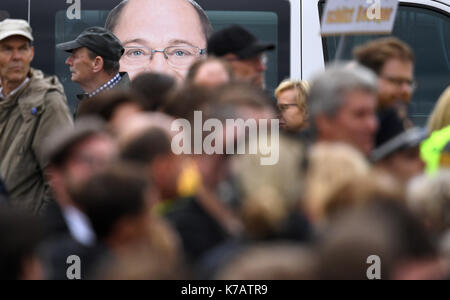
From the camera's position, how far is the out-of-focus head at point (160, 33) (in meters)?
7.89

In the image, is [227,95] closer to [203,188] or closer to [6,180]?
[203,188]

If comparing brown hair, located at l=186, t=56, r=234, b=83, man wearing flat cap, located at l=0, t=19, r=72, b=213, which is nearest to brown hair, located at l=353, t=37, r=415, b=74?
brown hair, located at l=186, t=56, r=234, b=83

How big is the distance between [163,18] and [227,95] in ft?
15.0

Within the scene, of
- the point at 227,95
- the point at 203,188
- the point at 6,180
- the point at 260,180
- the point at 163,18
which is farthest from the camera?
the point at 163,18

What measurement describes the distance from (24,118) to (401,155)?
241 cm

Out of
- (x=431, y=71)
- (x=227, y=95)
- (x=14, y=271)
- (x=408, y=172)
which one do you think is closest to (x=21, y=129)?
(x=227, y=95)

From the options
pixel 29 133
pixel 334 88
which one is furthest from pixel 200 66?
pixel 29 133

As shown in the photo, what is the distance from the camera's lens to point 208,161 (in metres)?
3.43

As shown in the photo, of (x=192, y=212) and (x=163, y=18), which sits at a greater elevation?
(x=163, y=18)

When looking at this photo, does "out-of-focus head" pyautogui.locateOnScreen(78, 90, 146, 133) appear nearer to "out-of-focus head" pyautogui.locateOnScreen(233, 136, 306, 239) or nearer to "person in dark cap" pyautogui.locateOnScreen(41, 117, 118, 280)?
"person in dark cap" pyautogui.locateOnScreen(41, 117, 118, 280)

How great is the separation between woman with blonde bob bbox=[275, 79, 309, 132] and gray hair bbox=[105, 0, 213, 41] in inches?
73.6

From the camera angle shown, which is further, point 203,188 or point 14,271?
point 203,188

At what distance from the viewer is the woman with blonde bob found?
5980 mm

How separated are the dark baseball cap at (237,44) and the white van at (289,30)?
122 inches
